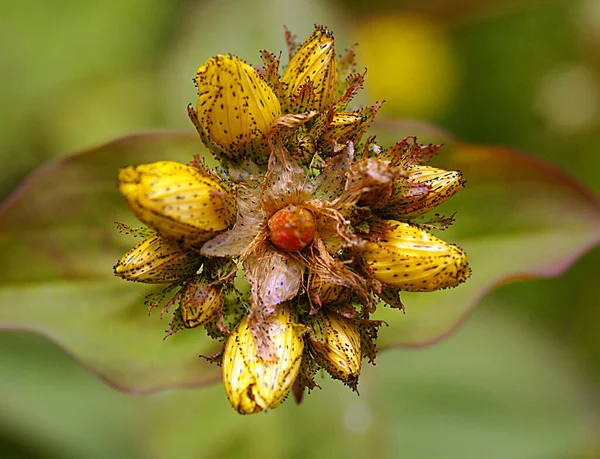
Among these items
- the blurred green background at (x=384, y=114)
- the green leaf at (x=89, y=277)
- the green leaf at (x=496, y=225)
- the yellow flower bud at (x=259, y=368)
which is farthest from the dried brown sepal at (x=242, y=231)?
the blurred green background at (x=384, y=114)

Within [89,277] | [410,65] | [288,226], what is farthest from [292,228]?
[410,65]

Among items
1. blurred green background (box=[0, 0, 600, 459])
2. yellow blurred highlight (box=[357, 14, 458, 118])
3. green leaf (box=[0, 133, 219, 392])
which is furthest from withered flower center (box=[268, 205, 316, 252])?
yellow blurred highlight (box=[357, 14, 458, 118])

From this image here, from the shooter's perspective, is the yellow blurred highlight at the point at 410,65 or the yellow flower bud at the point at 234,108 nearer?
the yellow flower bud at the point at 234,108

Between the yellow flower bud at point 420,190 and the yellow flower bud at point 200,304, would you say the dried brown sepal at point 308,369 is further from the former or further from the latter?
the yellow flower bud at point 420,190

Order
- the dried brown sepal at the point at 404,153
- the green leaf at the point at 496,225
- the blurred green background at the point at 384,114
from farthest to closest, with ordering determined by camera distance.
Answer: the blurred green background at the point at 384,114 → the green leaf at the point at 496,225 → the dried brown sepal at the point at 404,153

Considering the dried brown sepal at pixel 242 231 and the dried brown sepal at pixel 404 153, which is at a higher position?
the dried brown sepal at pixel 404 153

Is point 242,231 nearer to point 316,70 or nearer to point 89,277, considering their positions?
point 316,70

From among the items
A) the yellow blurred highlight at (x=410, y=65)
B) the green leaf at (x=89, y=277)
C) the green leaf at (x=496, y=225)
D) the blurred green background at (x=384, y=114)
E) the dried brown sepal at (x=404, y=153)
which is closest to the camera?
the dried brown sepal at (x=404, y=153)
